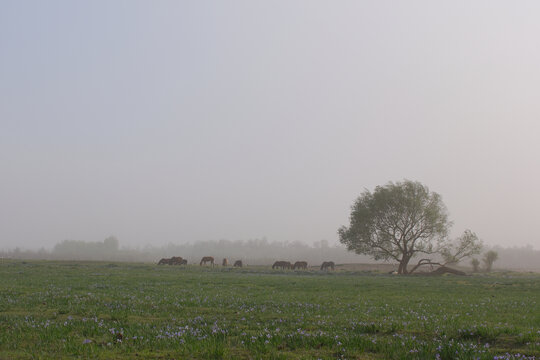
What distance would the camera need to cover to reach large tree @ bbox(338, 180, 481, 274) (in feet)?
218

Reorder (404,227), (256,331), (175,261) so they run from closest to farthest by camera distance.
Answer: (256,331) → (404,227) → (175,261)

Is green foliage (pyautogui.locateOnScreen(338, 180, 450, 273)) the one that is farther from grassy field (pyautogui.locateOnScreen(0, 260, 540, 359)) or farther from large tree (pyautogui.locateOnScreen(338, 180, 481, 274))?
grassy field (pyautogui.locateOnScreen(0, 260, 540, 359))

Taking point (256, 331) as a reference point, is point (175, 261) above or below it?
below

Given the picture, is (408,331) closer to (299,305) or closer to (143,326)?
(299,305)

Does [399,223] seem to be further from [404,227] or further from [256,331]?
[256,331]

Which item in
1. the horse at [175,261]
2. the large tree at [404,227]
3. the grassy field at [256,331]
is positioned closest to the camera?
the grassy field at [256,331]

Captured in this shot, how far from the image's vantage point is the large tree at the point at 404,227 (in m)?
66.4

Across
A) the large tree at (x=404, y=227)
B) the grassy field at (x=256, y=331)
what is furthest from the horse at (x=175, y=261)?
the grassy field at (x=256, y=331)

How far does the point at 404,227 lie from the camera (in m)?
66.9

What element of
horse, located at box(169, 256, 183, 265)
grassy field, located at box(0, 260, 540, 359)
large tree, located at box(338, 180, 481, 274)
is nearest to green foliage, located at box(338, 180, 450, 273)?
large tree, located at box(338, 180, 481, 274)

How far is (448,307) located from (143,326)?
13.5 meters

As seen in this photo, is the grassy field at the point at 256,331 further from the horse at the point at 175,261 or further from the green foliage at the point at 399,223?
the horse at the point at 175,261

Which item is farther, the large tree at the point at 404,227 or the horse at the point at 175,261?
the horse at the point at 175,261

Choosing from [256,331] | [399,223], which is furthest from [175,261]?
[256,331]
